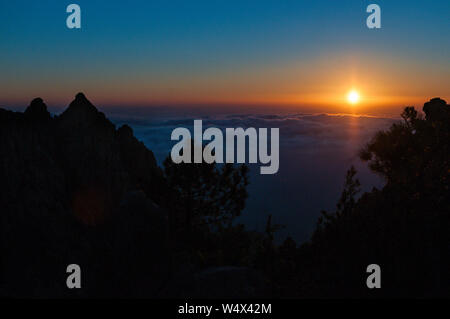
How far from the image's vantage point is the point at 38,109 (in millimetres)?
19812

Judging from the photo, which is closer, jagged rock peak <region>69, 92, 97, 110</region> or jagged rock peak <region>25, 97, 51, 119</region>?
jagged rock peak <region>25, 97, 51, 119</region>

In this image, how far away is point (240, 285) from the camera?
9648 mm

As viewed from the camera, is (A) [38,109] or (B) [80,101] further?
(B) [80,101]

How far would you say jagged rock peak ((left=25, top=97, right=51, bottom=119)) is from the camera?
19.2 m

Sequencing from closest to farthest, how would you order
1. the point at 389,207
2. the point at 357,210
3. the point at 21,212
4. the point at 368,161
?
1. the point at 389,207
2. the point at 357,210
3. the point at 368,161
4. the point at 21,212

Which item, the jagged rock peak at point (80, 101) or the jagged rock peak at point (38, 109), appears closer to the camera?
the jagged rock peak at point (38, 109)

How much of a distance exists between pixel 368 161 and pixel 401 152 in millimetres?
1371

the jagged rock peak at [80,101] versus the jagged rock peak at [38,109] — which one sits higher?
the jagged rock peak at [80,101]

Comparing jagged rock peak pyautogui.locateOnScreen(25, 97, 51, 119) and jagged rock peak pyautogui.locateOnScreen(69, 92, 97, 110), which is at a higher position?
jagged rock peak pyautogui.locateOnScreen(69, 92, 97, 110)

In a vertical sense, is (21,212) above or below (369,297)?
above

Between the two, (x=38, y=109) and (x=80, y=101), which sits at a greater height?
(x=80, y=101)

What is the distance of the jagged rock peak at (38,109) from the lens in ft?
63.1
